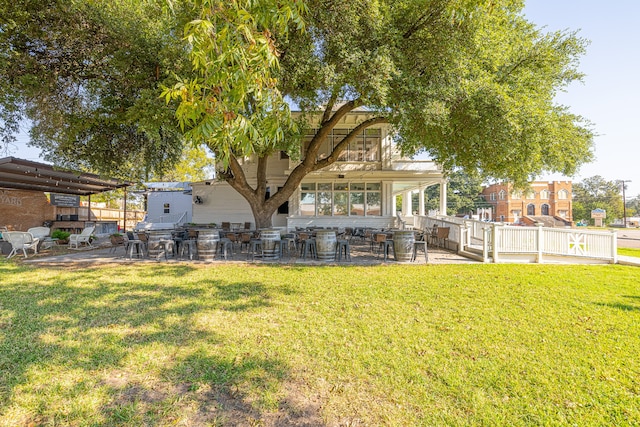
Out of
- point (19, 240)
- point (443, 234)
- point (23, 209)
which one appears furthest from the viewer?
point (23, 209)

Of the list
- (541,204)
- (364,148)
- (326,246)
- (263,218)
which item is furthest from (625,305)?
(541,204)

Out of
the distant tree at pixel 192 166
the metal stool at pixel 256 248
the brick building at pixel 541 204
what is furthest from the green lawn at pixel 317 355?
the brick building at pixel 541 204

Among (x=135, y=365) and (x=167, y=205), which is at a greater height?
(x=167, y=205)

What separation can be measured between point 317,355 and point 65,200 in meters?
23.4

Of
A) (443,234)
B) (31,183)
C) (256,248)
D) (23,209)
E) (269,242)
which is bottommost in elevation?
(256,248)

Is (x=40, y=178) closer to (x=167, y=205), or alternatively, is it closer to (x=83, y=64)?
(x=83, y=64)

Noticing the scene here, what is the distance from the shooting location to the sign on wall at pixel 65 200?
19.1m

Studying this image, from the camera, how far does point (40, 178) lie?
14594 mm

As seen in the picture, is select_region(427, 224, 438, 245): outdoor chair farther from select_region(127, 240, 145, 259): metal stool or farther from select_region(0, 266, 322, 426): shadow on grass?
select_region(127, 240, 145, 259): metal stool

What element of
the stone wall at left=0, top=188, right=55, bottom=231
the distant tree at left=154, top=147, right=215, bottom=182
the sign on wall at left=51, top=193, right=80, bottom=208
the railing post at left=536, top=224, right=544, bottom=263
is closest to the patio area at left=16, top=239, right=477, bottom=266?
the railing post at left=536, top=224, right=544, bottom=263

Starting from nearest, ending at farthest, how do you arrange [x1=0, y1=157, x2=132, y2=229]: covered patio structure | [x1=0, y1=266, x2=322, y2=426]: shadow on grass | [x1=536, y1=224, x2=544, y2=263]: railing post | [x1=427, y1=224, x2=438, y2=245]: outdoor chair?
1. [x1=0, y1=266, x2=322, y2=426]: shadow on grass
2. [x1=536, y1=224, x2=544, y2=263]: railing post
3. [x1=0, y1=157, x2=132, y2=229]: covered patio structure
4. [x1=427, y1=224, x2=438, y2=245]: outdoor chair

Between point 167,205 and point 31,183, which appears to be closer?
point 31,183

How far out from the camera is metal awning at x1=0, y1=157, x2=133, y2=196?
12.2m

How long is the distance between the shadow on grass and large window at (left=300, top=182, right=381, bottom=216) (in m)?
11.6
